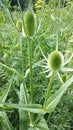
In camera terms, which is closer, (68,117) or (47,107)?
(47,107)

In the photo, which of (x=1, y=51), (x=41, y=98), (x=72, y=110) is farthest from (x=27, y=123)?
(x=1, y=51)

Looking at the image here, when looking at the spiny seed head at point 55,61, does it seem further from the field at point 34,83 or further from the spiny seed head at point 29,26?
the spiny seed head at point 29,26

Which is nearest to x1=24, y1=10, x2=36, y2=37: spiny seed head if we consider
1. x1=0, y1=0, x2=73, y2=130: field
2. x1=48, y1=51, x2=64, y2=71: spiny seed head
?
x1=0, y1=0, x2=73, y2=130: field

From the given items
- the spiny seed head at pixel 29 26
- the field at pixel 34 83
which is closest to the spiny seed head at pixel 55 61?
the field at pixel 34 83

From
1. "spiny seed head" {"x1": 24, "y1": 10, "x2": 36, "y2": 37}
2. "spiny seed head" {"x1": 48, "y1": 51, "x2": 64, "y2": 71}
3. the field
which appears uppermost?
"spiny seed head" {"x1": 24, "y1": 10, "x2": 36, "y2": 37}

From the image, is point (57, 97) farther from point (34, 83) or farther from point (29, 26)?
point (34, 83)

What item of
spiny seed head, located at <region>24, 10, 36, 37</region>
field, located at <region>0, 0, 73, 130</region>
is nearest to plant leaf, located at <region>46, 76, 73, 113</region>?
field, located at <region>0, 0, 73, 130</region>

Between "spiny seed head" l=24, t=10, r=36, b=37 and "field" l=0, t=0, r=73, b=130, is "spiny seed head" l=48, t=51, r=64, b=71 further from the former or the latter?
"spiny seed head" l=24, t=10, r=36, b=37

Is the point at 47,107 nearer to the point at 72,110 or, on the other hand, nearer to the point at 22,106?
the point at 22,106

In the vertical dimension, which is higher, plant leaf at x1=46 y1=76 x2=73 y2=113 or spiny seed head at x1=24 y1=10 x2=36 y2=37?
spiny seed head at x1=24 y1=10 x2=36 y2=37

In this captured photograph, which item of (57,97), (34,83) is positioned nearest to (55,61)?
(57,97)

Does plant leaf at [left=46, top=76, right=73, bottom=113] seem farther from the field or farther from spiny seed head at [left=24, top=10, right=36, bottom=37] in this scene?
spiny seed head at [left=24, top=10, right=36, bottom=37]
